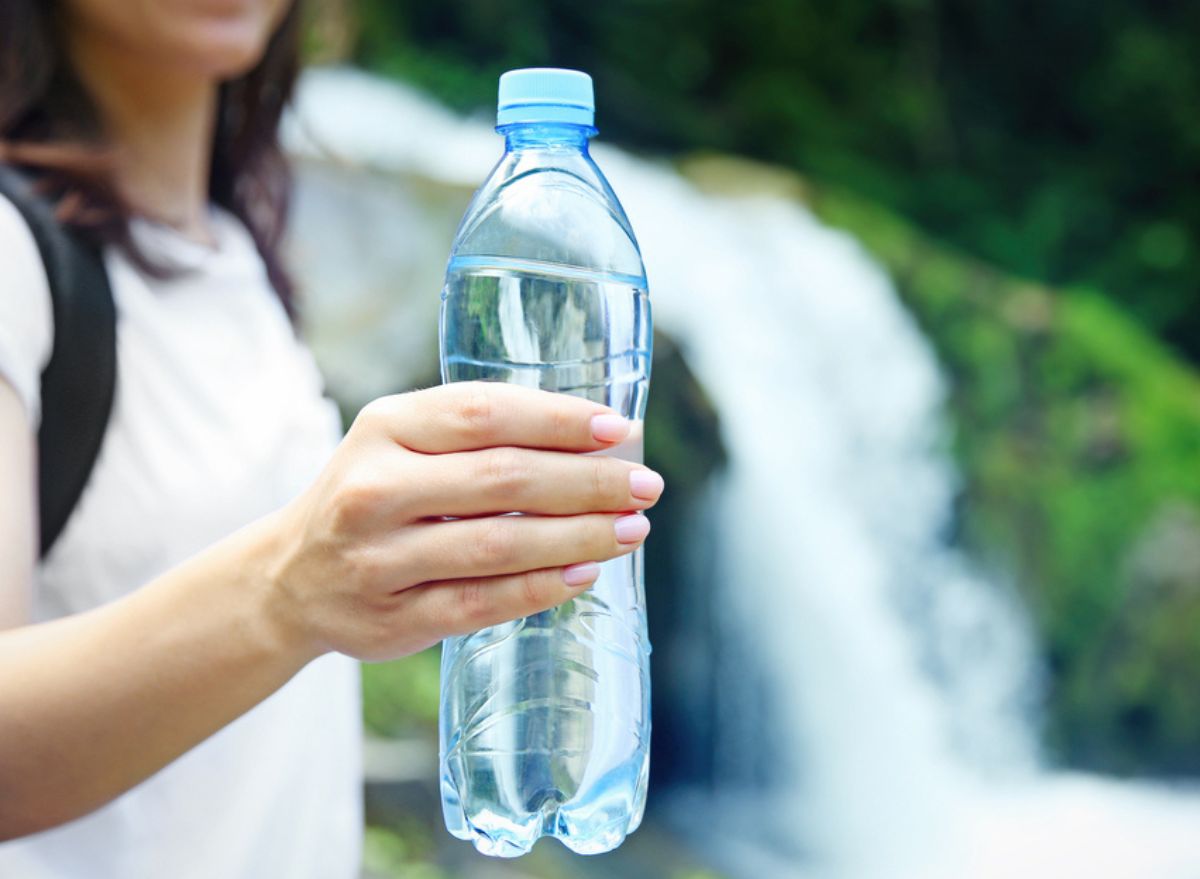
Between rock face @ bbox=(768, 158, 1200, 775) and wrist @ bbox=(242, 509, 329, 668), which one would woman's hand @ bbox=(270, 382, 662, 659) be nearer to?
wrist @ bbox=(242, 509, 329, 668)

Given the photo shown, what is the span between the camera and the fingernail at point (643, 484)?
2.90ft

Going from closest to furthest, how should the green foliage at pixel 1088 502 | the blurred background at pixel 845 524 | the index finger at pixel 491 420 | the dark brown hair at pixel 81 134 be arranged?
1. the index finger at pixel 491 420
2. the dark brown hair at pixel 81 134
3. the blurred background at pixel 845 524
4. the green foliage at pixel 1088 502

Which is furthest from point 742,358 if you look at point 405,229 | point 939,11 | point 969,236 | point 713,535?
point 939,11

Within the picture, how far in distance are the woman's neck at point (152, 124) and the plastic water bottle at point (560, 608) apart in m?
0.46

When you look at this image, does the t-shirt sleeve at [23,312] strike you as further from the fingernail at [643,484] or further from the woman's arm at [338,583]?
the fingernail at [643,484]

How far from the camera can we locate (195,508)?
1.27 metres

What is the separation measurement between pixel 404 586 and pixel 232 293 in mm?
747

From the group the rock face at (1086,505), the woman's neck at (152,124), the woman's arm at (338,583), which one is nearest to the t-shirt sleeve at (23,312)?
the woman's arm at (338,583)

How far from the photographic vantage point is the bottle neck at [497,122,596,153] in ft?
3.37

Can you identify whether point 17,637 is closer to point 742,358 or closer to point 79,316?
point 79,316

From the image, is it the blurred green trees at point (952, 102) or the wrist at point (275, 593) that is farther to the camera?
the blurred green trees at point (952, 102)

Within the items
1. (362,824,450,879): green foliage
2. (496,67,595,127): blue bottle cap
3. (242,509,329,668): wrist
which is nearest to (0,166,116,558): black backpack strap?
(242,509,329,668): wrist

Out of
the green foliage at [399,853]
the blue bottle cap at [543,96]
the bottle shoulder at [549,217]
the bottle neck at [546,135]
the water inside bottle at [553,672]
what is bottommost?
the green foliage at [399,853]

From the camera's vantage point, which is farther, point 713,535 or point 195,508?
point 713,535
